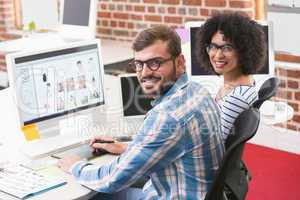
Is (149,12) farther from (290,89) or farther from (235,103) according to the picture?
(235,103)

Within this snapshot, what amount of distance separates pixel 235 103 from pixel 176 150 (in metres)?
0.57

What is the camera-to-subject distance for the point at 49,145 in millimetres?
2492

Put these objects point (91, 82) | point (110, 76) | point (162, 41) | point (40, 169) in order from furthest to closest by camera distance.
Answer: point (110, 76), point (91, 82), point (40, 169), point (162, 41)

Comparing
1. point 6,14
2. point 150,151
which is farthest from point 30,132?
point 6,14

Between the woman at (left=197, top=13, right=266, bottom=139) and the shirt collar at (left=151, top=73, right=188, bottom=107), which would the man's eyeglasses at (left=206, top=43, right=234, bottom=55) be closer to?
the woman at (left=197, top=13, right=266, bottom=139)

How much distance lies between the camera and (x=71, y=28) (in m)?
4.29

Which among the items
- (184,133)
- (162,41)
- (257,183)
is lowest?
(257,183)

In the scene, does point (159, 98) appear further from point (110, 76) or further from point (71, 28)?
point (71, 28)

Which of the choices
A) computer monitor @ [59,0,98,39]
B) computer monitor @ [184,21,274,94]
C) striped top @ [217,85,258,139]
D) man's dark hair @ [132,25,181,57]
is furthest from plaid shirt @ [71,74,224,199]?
computer monitor @ [59,0,98,39]

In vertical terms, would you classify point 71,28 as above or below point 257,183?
above

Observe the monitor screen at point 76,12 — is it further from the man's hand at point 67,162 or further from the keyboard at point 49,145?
the man's hand at point 67,162

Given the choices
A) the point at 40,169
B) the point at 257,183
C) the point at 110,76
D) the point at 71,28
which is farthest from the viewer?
the point at 71,28

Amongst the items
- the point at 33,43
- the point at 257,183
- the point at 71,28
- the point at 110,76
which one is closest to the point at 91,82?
the point at 110,76

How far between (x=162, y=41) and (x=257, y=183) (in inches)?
72.4
